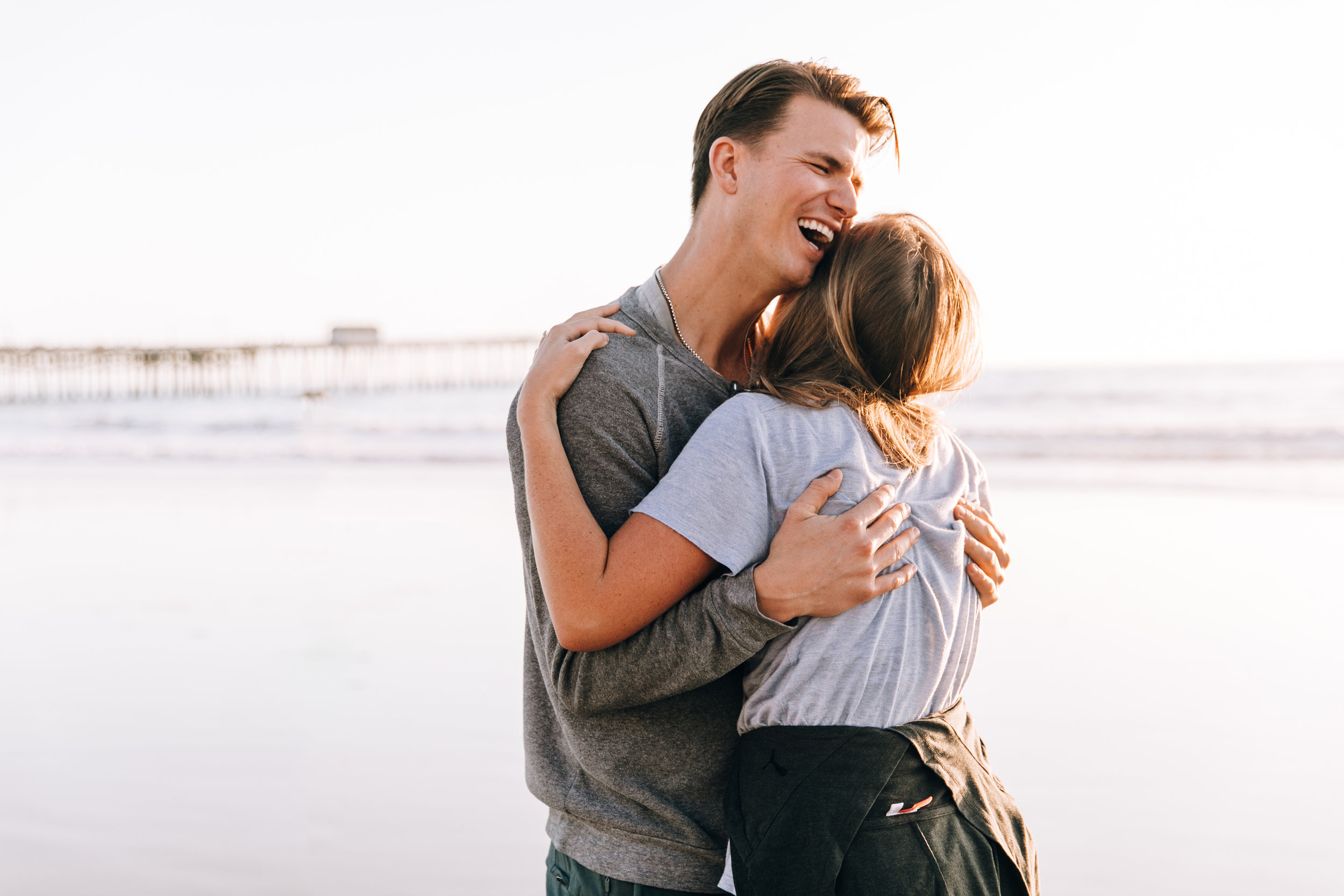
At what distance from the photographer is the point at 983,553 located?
1.57 meters

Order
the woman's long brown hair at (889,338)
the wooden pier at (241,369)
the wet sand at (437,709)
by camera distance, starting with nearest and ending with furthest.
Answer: the woman's long brown hair at (889,338) < the wet sand at (437,709) < the wooden pier at (241,369)

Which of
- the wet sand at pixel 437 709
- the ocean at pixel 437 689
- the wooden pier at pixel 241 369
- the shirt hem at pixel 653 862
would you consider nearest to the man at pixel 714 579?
the shirt hem at pixel 653 862

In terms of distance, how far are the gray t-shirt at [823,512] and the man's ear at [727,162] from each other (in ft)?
1.67

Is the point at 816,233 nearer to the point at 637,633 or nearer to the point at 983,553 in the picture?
the point at 983,553

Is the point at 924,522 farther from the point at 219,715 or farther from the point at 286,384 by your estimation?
the point at 286,384

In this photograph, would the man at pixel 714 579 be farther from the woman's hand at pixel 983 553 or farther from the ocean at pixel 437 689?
the ocean at pixel 437 689

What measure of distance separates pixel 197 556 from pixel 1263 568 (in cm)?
648

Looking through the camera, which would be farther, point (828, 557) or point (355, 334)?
point (355, 334)

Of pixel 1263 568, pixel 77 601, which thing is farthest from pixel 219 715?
pixel 1263 568

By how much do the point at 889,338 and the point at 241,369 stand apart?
3835cm

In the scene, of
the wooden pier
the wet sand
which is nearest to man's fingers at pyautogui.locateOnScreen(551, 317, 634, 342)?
the wet sand

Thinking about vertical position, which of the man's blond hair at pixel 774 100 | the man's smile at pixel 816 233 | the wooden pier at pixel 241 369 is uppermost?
the man's blond hair at pixel 774 100

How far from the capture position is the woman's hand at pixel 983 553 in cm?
157

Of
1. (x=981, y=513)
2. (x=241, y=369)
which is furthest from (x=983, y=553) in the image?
(x=241, y=369)
